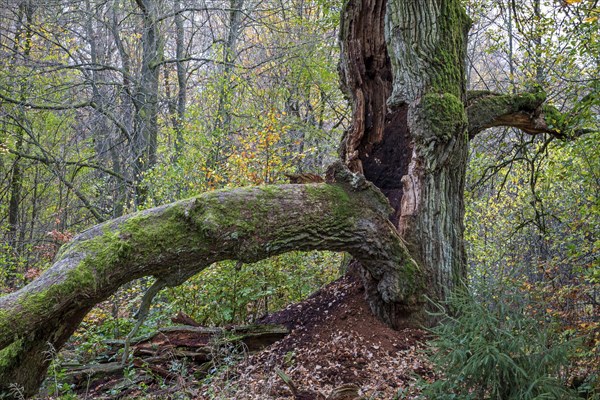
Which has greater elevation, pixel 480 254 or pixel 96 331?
pixel 480 254

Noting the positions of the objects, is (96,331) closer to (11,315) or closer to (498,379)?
(11,315)

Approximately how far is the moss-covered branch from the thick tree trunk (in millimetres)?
486

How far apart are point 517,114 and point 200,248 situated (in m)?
4.15

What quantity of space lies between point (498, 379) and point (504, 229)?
890 cm

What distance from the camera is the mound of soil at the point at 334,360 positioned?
3.70m

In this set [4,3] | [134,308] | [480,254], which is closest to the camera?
[134,308]

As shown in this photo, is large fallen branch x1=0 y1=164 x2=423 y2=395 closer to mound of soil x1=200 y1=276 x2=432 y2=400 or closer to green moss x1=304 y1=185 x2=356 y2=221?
green moss x1=304 y1=185 x2=356 y2=221

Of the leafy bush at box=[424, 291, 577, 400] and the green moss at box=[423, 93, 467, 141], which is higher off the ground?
the green moss at box=[423, 93, 467, 141]

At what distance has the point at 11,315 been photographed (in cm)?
317

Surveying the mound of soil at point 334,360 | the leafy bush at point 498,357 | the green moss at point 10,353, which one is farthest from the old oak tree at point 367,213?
the leafy bush at point 498,357

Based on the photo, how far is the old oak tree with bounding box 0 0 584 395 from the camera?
11.5 feet

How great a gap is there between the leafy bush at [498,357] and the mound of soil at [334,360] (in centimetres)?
49

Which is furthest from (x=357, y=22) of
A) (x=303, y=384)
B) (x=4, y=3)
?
(x=4, y=3)

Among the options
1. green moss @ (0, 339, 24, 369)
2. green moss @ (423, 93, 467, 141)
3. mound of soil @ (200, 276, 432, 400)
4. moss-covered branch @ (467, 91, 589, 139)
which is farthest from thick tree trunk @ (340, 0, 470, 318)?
green moss @ (0, 339, 24, 369)
